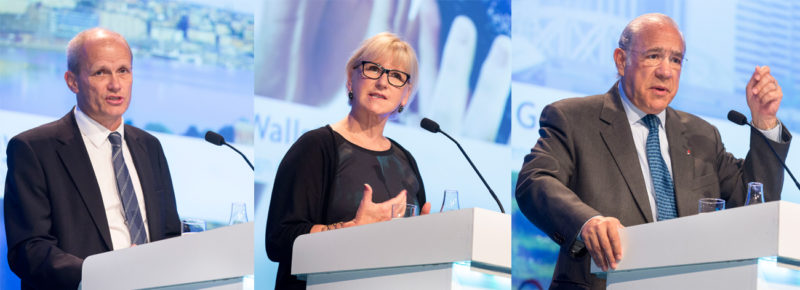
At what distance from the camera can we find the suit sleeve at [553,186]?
9.20 feet

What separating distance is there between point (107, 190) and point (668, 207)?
2.31m

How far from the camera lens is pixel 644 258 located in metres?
2.40

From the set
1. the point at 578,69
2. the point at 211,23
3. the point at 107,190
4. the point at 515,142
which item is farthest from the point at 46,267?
the point at 578,69

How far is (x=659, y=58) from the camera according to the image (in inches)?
139

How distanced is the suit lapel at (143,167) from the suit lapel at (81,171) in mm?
235

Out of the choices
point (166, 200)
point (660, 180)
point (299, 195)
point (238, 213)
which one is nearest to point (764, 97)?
point (660, 180)

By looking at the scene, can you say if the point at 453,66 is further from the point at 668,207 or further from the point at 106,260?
the point at 106,260

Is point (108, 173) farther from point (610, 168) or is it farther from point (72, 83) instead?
point (610, 168)

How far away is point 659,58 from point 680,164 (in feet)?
1.51

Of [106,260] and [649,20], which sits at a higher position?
[649,20]

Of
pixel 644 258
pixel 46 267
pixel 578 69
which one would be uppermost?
pixel 578 69

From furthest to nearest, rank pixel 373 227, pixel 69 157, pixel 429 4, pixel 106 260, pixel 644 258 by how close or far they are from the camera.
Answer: pixel 429 4 < pixel 69 157 < pixel 106 260 < pixel 373 227 < pixel 644 258

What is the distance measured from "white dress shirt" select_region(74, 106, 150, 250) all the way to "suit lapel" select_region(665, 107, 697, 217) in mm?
2185

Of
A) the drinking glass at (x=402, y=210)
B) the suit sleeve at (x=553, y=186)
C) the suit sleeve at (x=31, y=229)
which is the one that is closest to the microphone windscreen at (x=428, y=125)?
the suit sleeve at (x=553, y=186)
